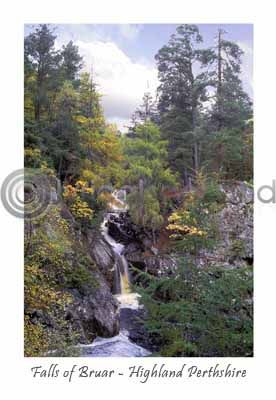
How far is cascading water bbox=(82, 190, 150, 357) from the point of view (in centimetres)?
476

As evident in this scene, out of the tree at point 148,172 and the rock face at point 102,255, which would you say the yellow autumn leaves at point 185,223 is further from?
the rock face at point 102,255

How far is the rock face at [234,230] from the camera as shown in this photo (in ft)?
16.0

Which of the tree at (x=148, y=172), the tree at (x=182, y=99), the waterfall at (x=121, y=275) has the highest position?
the tree at (x=182, y=99)

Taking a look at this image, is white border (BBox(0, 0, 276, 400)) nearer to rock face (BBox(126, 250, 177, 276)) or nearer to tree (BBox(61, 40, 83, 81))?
tree (BBox(61, 40, 83, 81))

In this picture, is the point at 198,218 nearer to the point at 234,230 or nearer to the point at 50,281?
the point at 234,230

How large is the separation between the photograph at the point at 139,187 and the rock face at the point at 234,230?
0.04 feet

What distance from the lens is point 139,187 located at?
5055 mm

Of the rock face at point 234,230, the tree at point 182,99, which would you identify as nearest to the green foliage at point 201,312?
the rock face at point 234,230

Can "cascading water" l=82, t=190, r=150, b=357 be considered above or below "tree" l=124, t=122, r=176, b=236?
below

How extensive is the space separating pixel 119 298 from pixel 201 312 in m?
0.79

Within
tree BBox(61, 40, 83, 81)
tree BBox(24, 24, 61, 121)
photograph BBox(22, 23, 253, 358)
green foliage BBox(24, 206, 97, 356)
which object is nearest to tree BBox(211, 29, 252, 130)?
photograph BBox(22, 23, 253, 358)

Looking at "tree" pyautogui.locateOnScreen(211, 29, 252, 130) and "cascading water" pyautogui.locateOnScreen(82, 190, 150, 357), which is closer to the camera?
"cascading water" pyautogui.locateOnScreen(82, 190, 150, 357)
